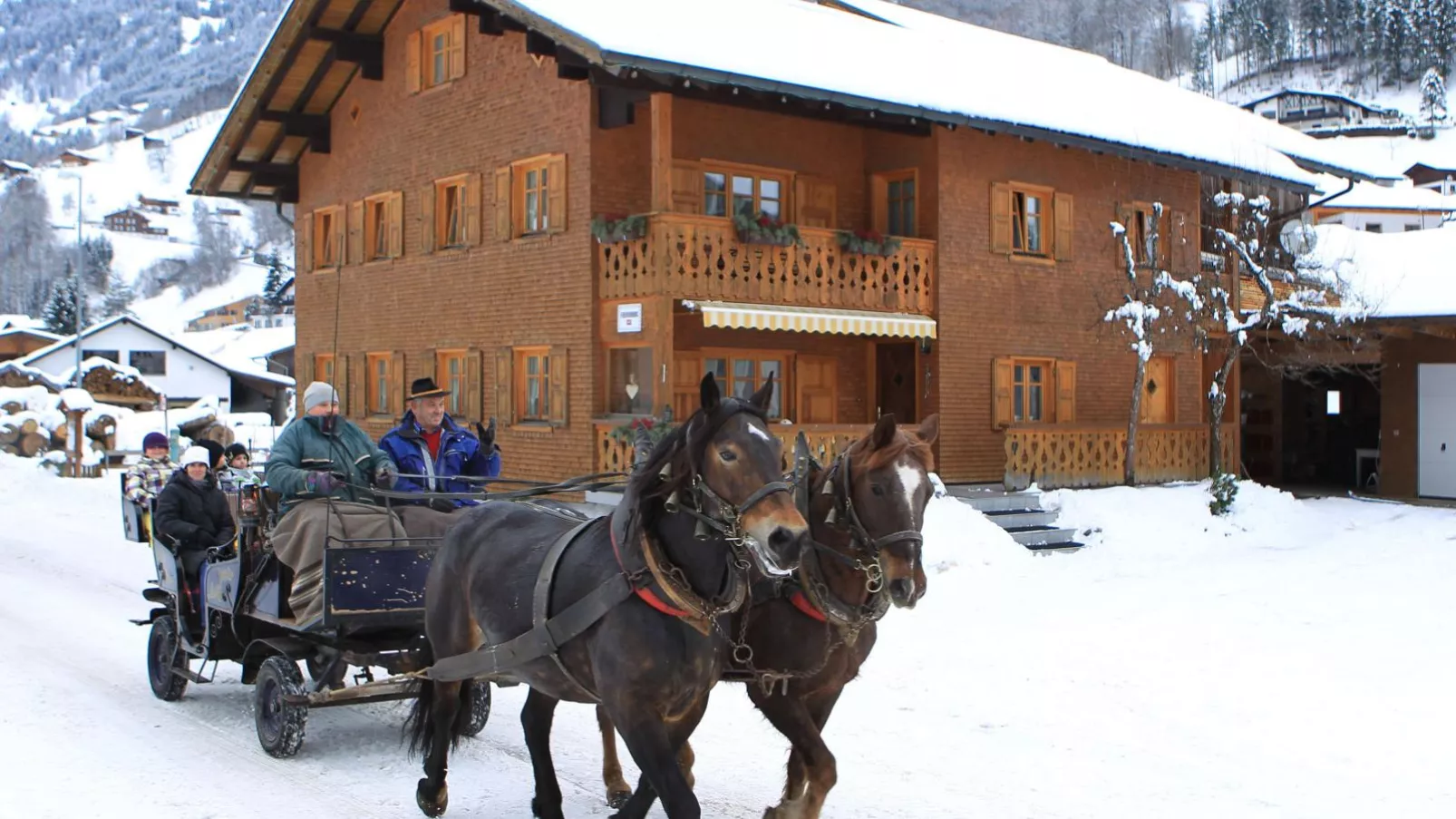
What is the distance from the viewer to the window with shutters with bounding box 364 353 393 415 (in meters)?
23.5

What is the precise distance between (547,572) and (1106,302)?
18213mm

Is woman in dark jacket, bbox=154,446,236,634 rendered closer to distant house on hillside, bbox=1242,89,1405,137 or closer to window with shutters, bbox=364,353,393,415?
window with shutters, bbox=364,353,393,415

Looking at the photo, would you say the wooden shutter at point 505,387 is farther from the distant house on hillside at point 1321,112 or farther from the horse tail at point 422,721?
the distant house on hillside at point 1321,112

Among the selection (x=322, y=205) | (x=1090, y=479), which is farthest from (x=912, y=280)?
(x=322, y=205)

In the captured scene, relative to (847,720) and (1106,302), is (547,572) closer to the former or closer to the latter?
(847,720)

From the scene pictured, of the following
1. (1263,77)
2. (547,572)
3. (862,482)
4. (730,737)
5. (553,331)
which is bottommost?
(730,737)

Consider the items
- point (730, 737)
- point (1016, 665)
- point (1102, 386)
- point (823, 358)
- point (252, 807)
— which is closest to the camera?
point (252, 807)

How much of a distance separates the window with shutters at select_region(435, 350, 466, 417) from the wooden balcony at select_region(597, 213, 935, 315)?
161 inches

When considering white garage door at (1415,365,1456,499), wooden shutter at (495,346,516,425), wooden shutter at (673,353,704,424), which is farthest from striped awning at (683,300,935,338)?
white garage door at (1415,365,1456,499)

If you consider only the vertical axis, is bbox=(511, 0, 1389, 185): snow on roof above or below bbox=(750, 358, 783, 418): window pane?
above

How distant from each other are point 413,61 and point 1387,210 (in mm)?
36782

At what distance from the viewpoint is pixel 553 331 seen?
63.0 feet

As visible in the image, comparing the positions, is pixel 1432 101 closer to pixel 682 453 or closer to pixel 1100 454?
pixel 1100 454

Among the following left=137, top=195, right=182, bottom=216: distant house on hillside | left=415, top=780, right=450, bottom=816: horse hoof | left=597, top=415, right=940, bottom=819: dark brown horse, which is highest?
Result: left=137, top=195, right=182, bottom=216: distant house on hillside
